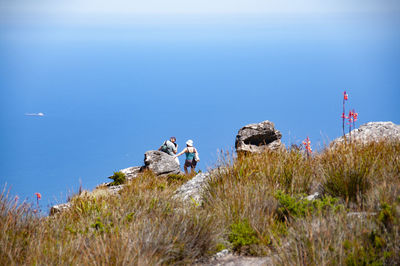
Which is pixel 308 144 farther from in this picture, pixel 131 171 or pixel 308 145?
pixel 131 171

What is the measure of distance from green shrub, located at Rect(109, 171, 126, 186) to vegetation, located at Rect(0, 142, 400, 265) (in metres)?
12.3

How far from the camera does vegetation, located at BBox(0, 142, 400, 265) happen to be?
4.32m

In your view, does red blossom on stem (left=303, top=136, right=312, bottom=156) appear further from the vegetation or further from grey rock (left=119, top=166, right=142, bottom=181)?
grey rock (left=119, top=166, right=142, bottom=181)

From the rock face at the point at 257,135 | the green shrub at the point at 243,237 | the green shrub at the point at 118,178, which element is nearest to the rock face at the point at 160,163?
the green shrub at the point at 118,178

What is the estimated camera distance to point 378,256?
4.13 meters

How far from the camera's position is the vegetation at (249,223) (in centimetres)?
432

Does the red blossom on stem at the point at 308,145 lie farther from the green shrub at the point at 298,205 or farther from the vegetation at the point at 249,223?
the green shrub at the point at 298,205

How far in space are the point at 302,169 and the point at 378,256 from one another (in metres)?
3.70

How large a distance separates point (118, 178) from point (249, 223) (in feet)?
50.6

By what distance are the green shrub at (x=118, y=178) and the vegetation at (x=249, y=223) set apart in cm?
1228

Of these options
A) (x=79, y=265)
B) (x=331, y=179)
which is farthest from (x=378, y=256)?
(x=79, y=265)

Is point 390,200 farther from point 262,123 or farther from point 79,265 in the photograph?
point 262,123

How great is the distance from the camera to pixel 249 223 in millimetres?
5750

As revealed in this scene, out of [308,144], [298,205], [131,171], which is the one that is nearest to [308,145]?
[308,144]
